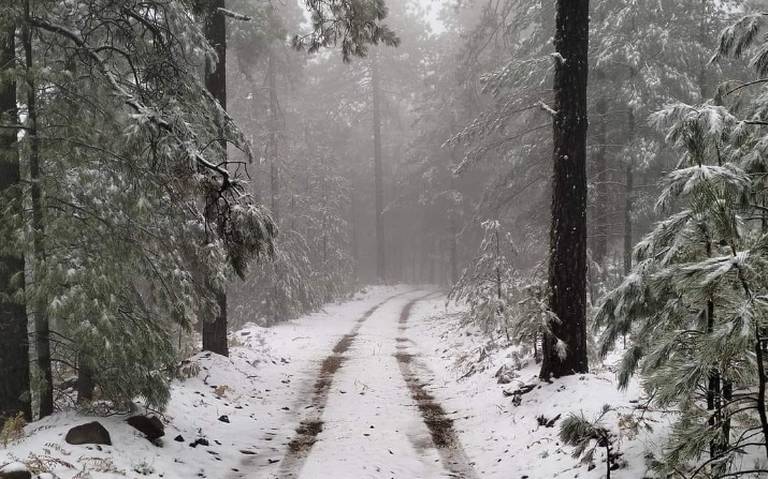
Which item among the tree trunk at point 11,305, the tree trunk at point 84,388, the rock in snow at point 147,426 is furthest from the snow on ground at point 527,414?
the tree trunk at point 11,305

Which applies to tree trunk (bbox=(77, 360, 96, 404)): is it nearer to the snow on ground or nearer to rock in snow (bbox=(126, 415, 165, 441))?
rock in snow (bbox=(126, 415, 165, 441))

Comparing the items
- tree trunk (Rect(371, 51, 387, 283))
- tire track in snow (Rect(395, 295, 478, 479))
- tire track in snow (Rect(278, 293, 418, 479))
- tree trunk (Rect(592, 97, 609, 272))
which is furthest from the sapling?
tree trunk (Rect(371, 51, 387, 283))

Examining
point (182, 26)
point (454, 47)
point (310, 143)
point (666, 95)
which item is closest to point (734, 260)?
point (182, 26)

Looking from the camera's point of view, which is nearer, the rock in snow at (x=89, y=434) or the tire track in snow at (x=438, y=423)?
the rock in snow at (x=89, y=434)

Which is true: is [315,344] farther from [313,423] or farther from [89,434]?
[89,434]

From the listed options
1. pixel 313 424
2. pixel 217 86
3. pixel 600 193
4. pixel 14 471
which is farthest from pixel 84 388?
pixel 600 193

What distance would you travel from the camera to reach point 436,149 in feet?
120

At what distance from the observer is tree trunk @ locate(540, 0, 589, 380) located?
8102mm

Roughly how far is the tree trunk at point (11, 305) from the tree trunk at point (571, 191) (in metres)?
7.27

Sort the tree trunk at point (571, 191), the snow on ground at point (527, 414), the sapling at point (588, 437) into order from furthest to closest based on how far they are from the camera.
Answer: the tree trunk at point (571, 191) → the snow on ground at point (527, 414) → the sapling at point (588, 437)

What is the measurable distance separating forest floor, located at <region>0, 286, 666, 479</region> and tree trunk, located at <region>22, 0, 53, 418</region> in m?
0.47

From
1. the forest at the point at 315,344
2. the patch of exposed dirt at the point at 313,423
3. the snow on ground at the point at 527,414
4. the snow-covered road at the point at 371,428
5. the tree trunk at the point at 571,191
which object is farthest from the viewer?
the tree trunk at the point at 571,191

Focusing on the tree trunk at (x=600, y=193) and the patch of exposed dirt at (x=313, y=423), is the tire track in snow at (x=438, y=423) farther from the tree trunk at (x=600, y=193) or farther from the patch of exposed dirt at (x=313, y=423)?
the tree trunk at (x=600, y=193)

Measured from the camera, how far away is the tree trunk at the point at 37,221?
5.78 metres
